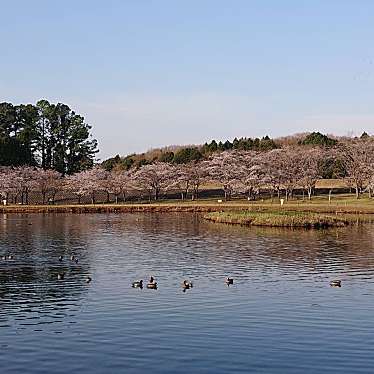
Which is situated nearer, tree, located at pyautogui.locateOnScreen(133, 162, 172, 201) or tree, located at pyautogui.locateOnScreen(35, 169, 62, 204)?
tree, located at pyautogui.locateOnScreen(35, 169, 62, 204)

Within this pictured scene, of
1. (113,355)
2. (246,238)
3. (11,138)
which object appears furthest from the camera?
(11,138)

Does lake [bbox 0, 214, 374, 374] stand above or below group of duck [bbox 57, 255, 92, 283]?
below

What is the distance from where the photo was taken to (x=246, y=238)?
48.4 metres

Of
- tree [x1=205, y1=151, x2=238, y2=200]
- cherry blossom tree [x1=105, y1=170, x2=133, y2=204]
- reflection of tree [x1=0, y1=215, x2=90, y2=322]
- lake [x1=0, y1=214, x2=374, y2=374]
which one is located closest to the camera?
lake [x1=0, y1=214, x2=374, y2=374]

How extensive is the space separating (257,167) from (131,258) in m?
66.1

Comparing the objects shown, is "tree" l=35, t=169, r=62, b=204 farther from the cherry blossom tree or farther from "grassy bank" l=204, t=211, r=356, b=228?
"grassy bank" l=204, t=211, r=356, b=228

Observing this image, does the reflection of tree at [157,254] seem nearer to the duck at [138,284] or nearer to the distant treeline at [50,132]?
the duck at [138,284]

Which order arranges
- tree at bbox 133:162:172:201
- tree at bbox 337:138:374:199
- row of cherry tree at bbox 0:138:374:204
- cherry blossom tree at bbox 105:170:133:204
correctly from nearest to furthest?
1. tree at bbox 337:138:374:199
2. row of cherry tree at bbox 0:138:374:204
3. cherry blossom tree at bbox 105:170:133:204
4. tree at bbox 133:162:172:201

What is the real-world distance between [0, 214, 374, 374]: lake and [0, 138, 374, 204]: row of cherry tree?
53.3 metres

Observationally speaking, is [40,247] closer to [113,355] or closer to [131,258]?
[131,258]

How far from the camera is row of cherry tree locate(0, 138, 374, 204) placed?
320 ft

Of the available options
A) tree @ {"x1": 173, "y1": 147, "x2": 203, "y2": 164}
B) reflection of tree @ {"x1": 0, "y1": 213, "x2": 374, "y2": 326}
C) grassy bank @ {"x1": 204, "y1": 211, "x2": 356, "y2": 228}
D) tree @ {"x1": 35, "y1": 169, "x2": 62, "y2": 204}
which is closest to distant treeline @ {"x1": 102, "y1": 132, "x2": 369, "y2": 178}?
tree @ {"x1": 173, "y1": 147, "x2": 203, "y2": 164}

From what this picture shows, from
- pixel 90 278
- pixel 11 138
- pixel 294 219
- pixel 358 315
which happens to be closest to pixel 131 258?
pixel 90 278

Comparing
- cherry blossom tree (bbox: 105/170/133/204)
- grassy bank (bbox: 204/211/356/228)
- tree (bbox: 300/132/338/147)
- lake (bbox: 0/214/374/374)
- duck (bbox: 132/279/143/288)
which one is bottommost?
lake (bbox: 0/214/374/374)
